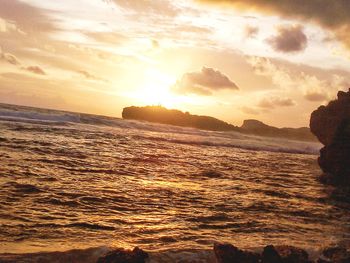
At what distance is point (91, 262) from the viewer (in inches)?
226

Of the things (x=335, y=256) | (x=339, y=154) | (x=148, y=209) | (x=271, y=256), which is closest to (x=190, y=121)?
(x=339, y=154)

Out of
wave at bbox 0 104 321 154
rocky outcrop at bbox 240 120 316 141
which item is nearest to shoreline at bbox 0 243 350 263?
wave at bbox 0 104 321 154

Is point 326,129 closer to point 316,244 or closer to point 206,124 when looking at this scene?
point 316,244

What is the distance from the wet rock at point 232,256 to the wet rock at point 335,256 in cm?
127

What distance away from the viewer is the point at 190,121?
13188cm

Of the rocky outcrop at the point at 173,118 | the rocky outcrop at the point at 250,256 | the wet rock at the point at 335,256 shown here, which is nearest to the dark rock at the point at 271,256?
the rocky outcrop at the point at 250,256

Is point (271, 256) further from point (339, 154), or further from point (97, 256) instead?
point (339, 154)

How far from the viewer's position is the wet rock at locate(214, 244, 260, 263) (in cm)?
565

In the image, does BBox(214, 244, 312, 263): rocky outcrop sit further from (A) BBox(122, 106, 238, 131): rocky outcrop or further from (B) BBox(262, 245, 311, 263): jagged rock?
(A) BBox(122, 106, 238, 131): rocky outcrop

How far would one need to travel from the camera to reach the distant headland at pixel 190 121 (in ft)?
405

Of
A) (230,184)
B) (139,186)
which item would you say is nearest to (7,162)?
(139,186)

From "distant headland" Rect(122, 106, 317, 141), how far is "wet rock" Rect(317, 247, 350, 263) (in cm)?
11407

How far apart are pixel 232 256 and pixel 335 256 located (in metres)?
1.99

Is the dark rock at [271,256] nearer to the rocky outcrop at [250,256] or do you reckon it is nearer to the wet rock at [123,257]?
the rocky outcrop at [250,256]
